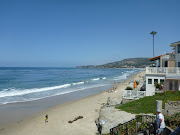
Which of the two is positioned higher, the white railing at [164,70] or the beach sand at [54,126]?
the white railing at [164,70]

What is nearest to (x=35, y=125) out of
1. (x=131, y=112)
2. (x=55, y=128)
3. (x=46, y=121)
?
(x=46, y=121)

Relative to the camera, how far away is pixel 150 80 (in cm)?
1602

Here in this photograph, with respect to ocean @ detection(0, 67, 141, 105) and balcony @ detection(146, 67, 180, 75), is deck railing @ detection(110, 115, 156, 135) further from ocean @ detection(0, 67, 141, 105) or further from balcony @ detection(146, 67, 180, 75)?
ocean @ detection(0, 67, 141, 105)

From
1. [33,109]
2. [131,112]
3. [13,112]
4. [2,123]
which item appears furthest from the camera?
[33,109]

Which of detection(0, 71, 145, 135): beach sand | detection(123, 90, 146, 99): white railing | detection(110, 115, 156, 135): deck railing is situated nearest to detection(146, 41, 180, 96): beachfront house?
detection(123, 90, 146, 99): white railing

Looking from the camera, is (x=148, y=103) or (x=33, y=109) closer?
(x=148, y=103)

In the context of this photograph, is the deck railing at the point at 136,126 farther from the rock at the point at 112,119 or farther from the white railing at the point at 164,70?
the white railing at the point at 164,70

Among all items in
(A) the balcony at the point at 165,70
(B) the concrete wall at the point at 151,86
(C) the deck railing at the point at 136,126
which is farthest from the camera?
(B) the concrete wall at the point at 151,86

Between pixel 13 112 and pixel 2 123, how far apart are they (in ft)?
11.1

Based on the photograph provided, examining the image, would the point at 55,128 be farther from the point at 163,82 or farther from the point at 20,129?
the point at 163,82

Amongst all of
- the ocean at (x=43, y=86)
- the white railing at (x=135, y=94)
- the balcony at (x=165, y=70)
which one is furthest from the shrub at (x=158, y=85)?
the ocean at (x=43, y=86)

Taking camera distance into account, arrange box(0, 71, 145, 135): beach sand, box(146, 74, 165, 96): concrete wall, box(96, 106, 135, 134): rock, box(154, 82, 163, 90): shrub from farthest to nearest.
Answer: box(146, 74, 165, 96): concrete wall, box(154, 82, 163, 90): shrub, box(0, 71, 145, 135): beach sand, box(96, 106, 135, 134): rock

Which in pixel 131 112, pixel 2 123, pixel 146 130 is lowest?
pixel 2 123

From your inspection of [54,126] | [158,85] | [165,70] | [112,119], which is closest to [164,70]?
[165,70]
